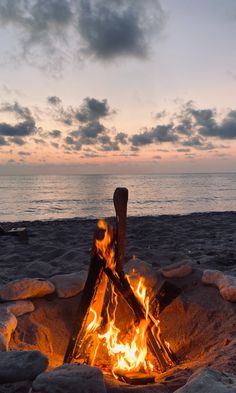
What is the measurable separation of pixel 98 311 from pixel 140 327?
479 mm

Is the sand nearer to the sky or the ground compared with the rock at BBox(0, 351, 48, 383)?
nearer to the ground

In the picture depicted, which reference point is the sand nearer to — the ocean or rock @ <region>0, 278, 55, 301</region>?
rock @ <region>0, 278, 55, 301</region>

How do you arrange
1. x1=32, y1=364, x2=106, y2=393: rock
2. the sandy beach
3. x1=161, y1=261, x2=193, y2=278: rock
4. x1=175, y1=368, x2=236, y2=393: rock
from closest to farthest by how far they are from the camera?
x1=175, y1=368, x2=236, y2=393: rock, x1=32, y1=364, x2=106, y2=393: rock, x1=161, y1=261, x2=193, y2=278: rock, the sandy beach

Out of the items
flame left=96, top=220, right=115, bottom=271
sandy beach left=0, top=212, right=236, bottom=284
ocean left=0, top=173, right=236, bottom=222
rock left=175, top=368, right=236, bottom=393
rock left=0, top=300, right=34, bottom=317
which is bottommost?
ocean left=0, top=173, right=236, bottom=222

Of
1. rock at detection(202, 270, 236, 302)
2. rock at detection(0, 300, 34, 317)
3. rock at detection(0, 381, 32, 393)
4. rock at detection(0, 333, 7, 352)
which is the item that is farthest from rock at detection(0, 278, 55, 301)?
rock at detection(202, 270, 236, 302)

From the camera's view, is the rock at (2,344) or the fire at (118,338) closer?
the rock at (2,344)

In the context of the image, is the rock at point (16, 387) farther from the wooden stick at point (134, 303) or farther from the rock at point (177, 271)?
the rock at point (177, 271)

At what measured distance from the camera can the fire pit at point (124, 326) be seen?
146 inches

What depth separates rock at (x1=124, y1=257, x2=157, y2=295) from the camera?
4973 millimetres

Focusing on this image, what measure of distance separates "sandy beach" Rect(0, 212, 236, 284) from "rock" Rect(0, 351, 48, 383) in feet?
11.4

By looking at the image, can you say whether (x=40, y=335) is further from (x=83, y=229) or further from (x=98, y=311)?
(x=83, y=229)

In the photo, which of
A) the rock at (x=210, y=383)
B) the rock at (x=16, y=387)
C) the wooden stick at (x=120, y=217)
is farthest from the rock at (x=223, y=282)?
the rock at (x=16, y=387)

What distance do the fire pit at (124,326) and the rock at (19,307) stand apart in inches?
1.6

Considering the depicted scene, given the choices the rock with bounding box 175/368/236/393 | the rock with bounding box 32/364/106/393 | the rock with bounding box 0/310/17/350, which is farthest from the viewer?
the rock with bounding box 0/310/17/350
